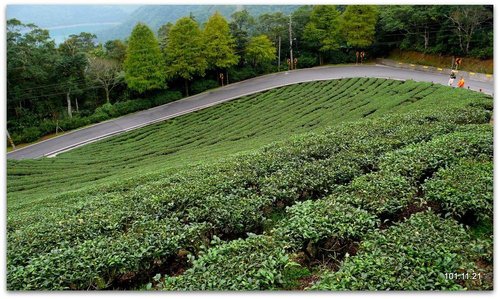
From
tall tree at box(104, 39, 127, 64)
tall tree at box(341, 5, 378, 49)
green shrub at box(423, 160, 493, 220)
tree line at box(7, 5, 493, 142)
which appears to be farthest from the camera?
tall tree at box(104, 39, 127, 64)

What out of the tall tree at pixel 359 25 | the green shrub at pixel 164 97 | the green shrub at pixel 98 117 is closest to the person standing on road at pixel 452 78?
the tall tree at pixel 359 25

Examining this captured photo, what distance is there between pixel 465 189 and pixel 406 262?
7.17 ft

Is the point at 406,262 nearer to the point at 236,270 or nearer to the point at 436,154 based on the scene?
the point at 236,270

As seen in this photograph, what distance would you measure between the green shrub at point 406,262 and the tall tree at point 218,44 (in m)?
26.7

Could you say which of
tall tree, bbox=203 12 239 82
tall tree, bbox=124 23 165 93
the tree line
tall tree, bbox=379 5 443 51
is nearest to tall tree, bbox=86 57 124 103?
the tree line

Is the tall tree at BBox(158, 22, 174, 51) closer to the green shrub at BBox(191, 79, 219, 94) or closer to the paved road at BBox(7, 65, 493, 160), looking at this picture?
the green shrub at BBox(191, 79, 219, 94)

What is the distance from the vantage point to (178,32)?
30469 mm

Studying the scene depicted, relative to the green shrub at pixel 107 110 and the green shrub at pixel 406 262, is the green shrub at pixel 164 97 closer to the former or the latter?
the green shrub at pixel 107 110

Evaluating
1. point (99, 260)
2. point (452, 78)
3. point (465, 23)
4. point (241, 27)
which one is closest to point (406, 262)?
point (99, 260)

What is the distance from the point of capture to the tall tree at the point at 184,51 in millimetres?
30406

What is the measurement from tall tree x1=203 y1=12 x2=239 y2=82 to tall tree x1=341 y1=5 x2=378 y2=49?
8923mm

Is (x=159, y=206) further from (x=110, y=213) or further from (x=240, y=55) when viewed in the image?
(x=240, y=55)

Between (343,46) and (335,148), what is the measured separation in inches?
831

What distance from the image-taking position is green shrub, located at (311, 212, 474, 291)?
550cm
